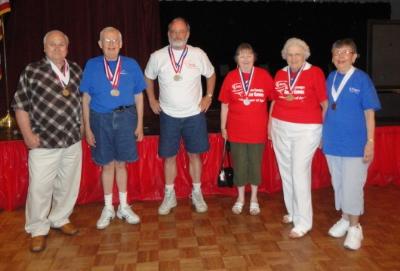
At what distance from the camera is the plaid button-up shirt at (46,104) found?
251cm

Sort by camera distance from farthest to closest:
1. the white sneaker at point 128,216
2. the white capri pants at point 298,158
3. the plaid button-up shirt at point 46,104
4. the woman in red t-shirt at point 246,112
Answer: the white sneaker at point 128,216 → the woman in red t-shirt at point 246,112 → the white capri pants at point 298,158 → the plaid button-up shirt at point 46,104

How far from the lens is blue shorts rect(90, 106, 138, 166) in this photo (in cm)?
282

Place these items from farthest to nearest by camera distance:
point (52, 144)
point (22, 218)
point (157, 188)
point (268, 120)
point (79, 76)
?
point (157, 188) < point (22, 218) < point (268, 120) < point (79, 76) < point (52, 144)

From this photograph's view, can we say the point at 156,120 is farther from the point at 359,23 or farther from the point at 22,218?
the point at 359,23

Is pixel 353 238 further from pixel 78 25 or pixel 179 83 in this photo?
pixel 78 25

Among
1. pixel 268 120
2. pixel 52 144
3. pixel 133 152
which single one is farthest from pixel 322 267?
pixel 52 144

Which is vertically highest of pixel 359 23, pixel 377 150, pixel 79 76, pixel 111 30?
pixel 359 23

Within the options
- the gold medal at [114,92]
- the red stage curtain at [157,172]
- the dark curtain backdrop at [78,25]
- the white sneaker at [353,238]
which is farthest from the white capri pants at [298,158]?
the dark curtain backdrop at [78,25]

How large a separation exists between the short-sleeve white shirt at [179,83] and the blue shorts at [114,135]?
11.4 inches

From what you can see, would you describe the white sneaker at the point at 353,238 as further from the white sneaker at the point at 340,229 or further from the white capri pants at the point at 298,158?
the white capri pants at the point at 298,158

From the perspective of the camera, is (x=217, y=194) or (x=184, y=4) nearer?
(x=217, y=194)

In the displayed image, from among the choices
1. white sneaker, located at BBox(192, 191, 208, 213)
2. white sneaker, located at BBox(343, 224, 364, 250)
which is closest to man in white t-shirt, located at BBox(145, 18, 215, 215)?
white sneaker, located at BBox(192, 191, 208, 213)

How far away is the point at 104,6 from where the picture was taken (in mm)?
5484

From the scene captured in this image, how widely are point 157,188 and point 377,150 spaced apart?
2142 millimetres
